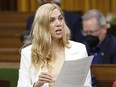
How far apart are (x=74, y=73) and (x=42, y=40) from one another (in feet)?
1.52

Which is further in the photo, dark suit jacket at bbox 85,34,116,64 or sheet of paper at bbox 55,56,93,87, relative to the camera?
dark suit jacket at bbox 85,34,116,64

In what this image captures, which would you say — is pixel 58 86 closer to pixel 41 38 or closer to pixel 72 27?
pixel 41 38

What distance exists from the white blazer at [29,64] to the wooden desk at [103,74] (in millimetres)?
425

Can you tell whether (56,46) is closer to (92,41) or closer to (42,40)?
(42,40)

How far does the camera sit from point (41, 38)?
133 inches

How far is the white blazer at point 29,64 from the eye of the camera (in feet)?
11.0

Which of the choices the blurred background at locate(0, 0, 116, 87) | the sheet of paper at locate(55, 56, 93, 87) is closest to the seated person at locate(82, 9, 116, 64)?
the sheet of paper at locate(55, 56, 93, 87)

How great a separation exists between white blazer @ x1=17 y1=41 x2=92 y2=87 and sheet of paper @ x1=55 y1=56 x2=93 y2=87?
213mm

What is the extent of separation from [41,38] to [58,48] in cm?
17

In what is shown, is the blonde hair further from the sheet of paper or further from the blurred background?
the blurred background

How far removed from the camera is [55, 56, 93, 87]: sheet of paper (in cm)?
302

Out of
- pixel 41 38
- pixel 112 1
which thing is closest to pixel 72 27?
pixel 41 38

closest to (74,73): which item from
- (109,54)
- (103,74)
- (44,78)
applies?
(44,78)

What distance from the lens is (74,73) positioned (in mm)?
3053
